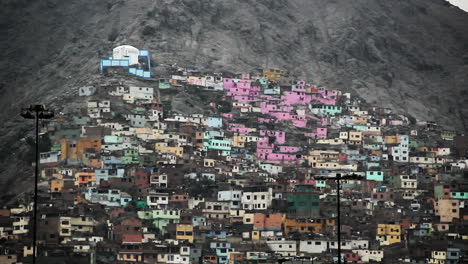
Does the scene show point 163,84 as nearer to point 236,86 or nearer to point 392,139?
point 236,86

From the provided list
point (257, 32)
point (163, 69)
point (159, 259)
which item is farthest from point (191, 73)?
point (159, 259)

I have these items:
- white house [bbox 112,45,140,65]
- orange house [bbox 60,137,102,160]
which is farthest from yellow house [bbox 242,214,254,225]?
white house [bbox 112,45,140,65]

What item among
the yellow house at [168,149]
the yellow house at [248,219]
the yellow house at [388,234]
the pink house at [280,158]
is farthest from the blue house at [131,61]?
the yellow house at [388,234]

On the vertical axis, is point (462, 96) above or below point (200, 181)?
above

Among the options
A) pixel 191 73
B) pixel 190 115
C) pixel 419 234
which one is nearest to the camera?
pixel 419 234

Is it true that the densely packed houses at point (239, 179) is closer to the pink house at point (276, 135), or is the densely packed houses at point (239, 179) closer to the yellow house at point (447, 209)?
the yellow house at point (447, 209)

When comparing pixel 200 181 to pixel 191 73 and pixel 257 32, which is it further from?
pixel 257 32
